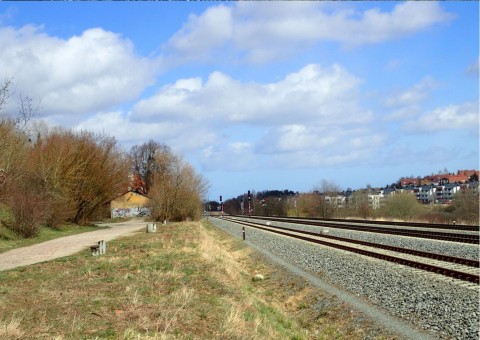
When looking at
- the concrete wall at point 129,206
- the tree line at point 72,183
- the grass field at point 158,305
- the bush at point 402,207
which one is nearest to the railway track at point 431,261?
the grass field at point 158,305

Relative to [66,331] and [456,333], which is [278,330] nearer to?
[456,333]

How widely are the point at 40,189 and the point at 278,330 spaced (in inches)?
1379

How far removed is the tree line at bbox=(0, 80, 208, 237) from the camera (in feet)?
95.9

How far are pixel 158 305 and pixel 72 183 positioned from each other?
37.9 m

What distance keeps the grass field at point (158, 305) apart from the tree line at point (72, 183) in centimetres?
1165

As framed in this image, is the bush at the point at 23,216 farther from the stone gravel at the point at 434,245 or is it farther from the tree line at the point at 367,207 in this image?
the tree line at the point at 367,207

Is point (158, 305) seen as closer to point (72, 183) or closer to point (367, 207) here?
point (72, 183)

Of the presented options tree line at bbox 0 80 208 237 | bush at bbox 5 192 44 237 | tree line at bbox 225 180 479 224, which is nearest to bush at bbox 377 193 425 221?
A: tree line at bbox 225 180 479 224

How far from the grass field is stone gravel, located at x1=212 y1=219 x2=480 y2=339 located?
104 cm

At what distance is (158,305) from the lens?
845 centimetres

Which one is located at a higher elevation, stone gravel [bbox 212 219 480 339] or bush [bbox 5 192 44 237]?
bush [bbox 5 192 44 237]

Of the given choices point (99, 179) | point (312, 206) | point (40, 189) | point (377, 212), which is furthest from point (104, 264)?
point (312, 206)

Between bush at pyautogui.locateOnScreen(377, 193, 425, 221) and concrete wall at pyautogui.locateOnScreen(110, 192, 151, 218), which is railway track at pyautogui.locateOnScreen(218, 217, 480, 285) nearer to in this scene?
bush at pyautogui.locateOnScreen(377, 193, 425, 221)

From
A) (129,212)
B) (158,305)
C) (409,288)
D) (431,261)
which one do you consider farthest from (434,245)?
(129,212)
